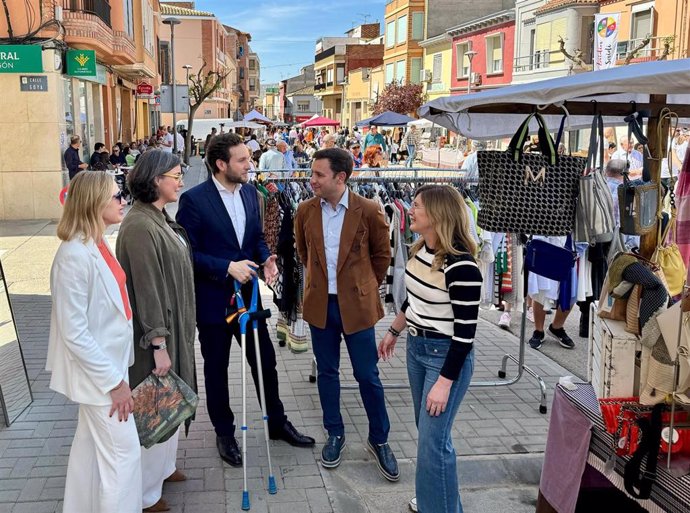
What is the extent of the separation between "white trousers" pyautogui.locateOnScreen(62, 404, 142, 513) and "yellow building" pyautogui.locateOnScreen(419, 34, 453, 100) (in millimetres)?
43378

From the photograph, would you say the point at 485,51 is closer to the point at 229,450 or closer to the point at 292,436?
the point at 292,436

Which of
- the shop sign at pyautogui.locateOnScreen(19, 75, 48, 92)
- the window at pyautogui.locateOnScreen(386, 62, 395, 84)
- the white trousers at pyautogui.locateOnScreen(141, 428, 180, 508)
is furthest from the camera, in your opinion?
the window at pyautogui.locateOnScreen(386, 62, 395, 84)

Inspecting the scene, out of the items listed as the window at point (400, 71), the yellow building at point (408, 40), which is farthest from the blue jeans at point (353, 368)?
the window at point (400, 71)

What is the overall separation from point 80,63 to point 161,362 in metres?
14.1

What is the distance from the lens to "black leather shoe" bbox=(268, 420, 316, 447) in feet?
15.4

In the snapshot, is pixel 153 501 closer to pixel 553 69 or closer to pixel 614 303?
pixel 614 303

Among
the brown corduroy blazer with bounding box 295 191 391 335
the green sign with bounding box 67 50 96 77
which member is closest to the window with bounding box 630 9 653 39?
the green sign with bounding box 67 50 96 77

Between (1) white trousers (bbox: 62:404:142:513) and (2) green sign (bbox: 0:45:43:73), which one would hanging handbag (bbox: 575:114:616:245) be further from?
(2) green sign (bbox: 0:45:43:73)

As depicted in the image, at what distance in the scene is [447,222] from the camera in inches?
133

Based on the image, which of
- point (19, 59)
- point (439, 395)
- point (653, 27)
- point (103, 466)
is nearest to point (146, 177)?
point (103, 466)

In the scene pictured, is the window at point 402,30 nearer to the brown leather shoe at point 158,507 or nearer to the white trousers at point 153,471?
the white trousers at point 153,471

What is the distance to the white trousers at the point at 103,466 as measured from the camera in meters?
3.24

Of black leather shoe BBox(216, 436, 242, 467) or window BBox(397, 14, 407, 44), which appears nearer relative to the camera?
black leather shoe BBox(216, 436, 242, 467)

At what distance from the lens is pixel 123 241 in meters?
3.59
